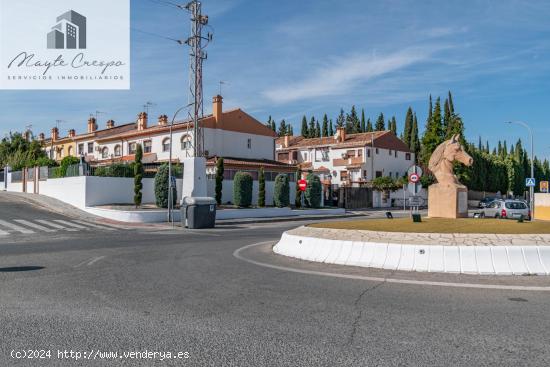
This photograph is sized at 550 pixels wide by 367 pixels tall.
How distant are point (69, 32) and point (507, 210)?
27.1m

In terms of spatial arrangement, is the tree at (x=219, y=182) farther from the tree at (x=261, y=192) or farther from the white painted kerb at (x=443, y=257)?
the white painted kerb at (x=443, y=257)

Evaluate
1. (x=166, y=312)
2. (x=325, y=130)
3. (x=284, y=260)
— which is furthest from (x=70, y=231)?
(x=325, y=130)

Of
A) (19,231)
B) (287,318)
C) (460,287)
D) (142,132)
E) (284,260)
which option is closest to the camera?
(287,318)

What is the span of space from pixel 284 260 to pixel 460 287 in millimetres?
4970

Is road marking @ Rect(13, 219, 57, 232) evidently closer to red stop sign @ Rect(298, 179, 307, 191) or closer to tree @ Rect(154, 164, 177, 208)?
tree @ Rect(154, 164, 177, 208)

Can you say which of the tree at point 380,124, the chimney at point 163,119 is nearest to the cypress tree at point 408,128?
the tree at point 380,124

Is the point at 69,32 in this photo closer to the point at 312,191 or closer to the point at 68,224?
the point at 68,224

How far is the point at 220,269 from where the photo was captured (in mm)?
10977

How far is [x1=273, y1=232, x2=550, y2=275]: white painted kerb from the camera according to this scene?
32.3ft

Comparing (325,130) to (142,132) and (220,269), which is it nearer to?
(142,132)

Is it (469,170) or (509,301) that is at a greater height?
(469,170)

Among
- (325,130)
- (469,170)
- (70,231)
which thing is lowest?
(70,231)

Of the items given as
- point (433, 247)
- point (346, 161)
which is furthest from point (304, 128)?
point (433, 247)

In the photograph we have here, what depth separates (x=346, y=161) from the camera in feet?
221
